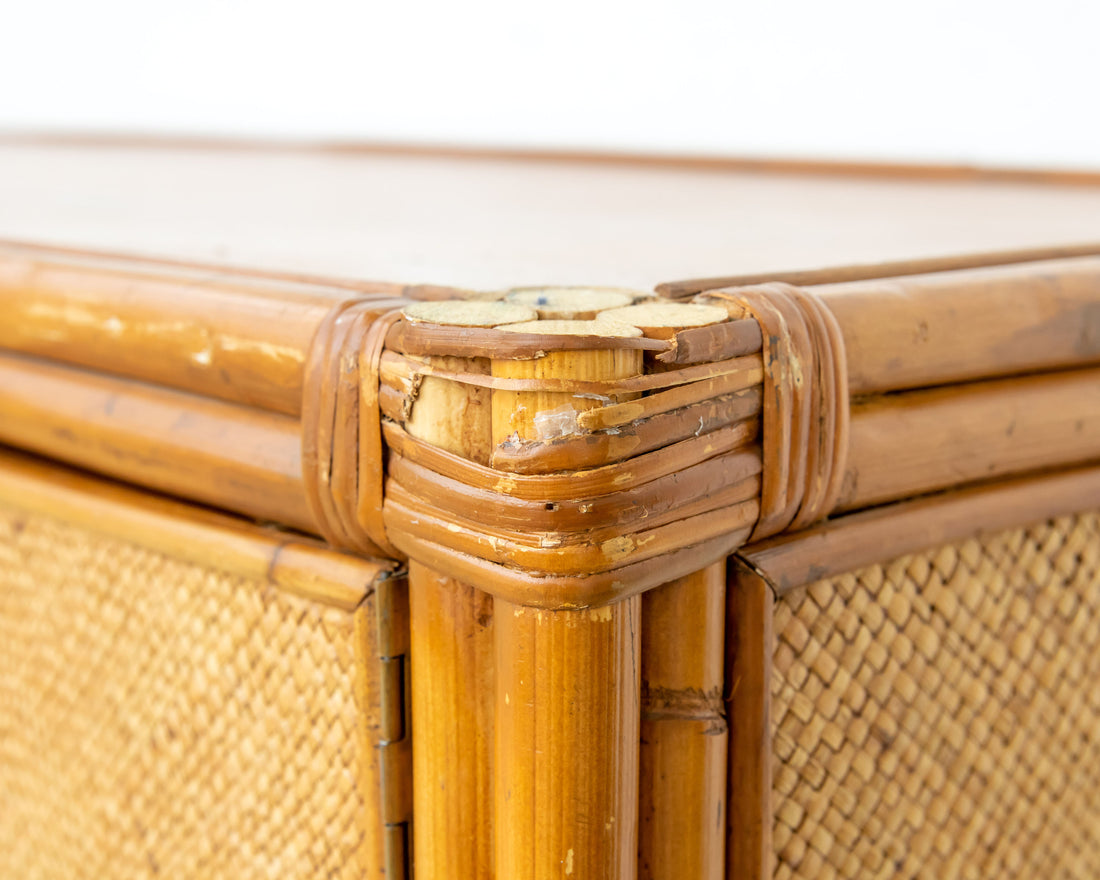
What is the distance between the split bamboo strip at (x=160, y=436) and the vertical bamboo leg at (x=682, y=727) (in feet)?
0.66

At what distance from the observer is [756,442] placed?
0.53m

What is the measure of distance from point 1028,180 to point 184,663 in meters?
1.77

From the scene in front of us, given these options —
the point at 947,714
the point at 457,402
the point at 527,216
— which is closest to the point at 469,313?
the point at 457,402

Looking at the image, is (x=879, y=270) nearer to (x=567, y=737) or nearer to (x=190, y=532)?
(x=567, y=737)

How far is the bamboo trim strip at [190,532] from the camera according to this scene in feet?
1.94

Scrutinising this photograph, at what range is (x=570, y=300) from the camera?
54 cm

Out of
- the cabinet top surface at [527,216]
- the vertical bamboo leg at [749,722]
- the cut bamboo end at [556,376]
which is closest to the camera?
the cut bamboo end at [556,376]

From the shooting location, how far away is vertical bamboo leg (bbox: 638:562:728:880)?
538 millimetres

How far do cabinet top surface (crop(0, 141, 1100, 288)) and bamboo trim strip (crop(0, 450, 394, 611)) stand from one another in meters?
0.17

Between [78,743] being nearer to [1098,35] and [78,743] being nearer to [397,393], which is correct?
[397,393]

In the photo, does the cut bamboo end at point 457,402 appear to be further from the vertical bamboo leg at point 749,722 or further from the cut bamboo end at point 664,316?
the vertical bamboo leg at point 749,722

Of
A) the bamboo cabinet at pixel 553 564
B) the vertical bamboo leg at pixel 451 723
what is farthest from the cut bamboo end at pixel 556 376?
the vertical bamboo leg at pixel 451 723

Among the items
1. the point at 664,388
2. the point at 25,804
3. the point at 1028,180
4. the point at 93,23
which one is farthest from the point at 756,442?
the point at 93,23

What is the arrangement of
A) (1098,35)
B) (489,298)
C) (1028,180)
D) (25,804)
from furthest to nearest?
(1098,35)
(1028,180)
(25,804)
(489,298)
